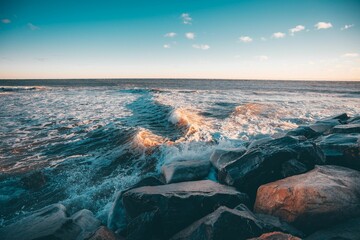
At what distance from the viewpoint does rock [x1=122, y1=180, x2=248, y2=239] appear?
3.09 m

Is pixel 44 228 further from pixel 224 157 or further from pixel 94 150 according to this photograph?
pixel 94 150

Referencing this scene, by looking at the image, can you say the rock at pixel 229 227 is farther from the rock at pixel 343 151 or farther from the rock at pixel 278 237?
the rock at pixel 343 151

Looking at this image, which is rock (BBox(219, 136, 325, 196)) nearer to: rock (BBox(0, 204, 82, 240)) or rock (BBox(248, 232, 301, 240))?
rock (BBox(248, 232, 301, 240))

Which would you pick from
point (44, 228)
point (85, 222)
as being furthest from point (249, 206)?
point (44, 228)

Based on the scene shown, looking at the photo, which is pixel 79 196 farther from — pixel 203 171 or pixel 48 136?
pixel 48 136

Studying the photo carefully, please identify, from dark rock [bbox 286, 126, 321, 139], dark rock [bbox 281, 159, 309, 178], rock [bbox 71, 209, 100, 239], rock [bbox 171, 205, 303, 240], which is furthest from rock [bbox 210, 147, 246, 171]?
dark rock [bbox 286, 126, 321, 139]

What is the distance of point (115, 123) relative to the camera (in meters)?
11.6

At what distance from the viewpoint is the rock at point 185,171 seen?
4.55m

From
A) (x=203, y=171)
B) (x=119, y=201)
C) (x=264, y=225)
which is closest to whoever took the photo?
(x=264, y=225)

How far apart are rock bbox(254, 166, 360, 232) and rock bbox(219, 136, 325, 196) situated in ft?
1.24

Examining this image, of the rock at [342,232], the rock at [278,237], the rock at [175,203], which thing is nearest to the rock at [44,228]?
the rock at [175,203]

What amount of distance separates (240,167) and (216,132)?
5.15m

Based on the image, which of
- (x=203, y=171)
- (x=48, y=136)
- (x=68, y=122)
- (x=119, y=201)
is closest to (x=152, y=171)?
(x=203, y=171)

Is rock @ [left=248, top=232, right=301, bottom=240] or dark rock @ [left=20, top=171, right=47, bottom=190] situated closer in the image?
rock @ [left=248, top=232, right=301, bottom=240]
